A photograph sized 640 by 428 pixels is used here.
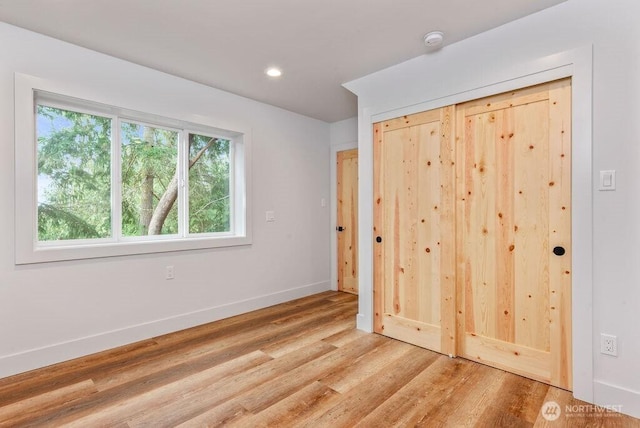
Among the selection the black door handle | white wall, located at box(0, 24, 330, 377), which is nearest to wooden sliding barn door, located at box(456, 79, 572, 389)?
the black door handle

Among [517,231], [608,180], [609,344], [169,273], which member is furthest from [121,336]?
[608,180]

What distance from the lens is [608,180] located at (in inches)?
71.8

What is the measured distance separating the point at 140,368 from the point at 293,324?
1.37 meters

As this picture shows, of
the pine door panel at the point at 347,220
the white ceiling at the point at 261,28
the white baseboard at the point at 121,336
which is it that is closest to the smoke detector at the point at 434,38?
the white ceiling at the point at 261,28

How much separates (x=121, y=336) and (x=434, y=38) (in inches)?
136

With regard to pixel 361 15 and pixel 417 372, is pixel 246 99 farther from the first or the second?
pixel 417 372

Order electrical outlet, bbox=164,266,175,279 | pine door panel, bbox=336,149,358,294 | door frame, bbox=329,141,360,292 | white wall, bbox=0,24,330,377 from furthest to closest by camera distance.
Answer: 1. door frame, bbox=329,141,360,292
2. pine door panel, bbox=336,149,358,294
3. electrical outlet, bbox=164,266,175,279
4. white wall, bbox=0,24,330,377

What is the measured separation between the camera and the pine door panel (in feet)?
14.4

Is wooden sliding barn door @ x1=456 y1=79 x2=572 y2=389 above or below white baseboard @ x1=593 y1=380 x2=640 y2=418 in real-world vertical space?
above

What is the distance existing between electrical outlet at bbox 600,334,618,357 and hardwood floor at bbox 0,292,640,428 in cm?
33
